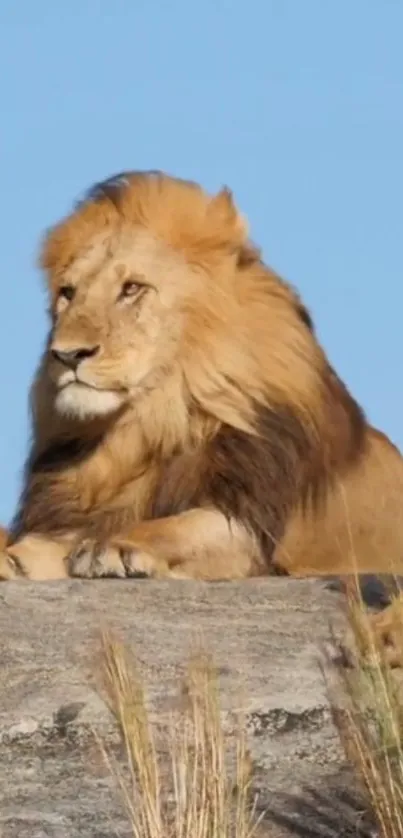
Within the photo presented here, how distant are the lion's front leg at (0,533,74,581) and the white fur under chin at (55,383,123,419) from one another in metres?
0.38

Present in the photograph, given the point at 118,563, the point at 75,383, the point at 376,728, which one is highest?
the point at 75,383

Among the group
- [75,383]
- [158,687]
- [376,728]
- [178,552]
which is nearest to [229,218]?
[75,383]

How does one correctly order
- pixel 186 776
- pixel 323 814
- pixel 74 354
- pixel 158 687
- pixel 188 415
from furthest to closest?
pixel 188 415, pixel 74 354, pixel 158 687, pixel 323 814, pixel 186 776

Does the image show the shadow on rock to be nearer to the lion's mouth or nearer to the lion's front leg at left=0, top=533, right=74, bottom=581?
the lion's front leg at left=0, top=533, right=74, bottom=581

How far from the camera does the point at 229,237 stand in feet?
23.0

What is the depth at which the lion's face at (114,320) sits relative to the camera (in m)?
6.46

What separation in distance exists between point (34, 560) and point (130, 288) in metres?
0.93

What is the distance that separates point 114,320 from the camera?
658 cm

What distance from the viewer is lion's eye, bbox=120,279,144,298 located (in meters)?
6.73

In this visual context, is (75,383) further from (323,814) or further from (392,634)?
(323,814)

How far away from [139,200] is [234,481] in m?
0.95

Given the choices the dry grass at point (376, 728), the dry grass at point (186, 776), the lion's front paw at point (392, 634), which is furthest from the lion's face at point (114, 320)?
the dry grass at point (186, 776)

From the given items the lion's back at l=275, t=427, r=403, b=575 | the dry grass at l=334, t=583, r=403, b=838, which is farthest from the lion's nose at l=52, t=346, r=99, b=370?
the dry grass at l=334, t=583, r=403, b=838

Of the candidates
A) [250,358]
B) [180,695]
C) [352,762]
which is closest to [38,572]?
[250,358]
